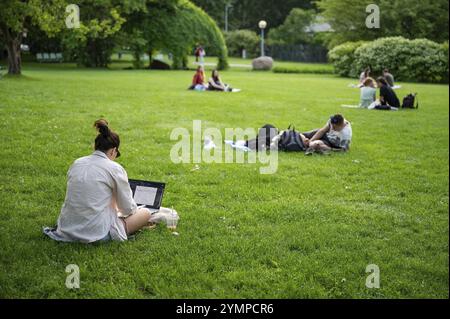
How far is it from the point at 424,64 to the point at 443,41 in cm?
306

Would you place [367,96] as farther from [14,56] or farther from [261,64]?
[261,64]

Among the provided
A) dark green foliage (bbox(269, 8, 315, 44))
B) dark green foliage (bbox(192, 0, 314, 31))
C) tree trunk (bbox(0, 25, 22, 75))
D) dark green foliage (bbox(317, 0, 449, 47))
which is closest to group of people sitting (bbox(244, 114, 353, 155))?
tree trunk (bbox(0, 25, 22, 75))

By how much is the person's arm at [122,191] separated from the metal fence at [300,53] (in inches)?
1943

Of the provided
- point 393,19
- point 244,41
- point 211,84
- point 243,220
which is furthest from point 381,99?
point 244,41

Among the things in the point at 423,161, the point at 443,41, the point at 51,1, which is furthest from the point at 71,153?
the point at 443,41

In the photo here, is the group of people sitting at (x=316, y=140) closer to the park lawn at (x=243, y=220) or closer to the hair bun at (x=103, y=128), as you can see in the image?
the park lawn at (x=243, y=220)

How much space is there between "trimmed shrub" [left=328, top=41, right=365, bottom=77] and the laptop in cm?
2906

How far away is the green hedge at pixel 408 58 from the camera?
96.2ft

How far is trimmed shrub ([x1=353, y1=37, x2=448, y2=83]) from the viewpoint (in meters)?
29.3

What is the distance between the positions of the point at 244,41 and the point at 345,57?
25.4 meters

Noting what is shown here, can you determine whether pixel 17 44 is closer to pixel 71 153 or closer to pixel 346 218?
pixel 71 153

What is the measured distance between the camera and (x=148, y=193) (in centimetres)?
595

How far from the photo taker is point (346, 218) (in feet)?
20.5
